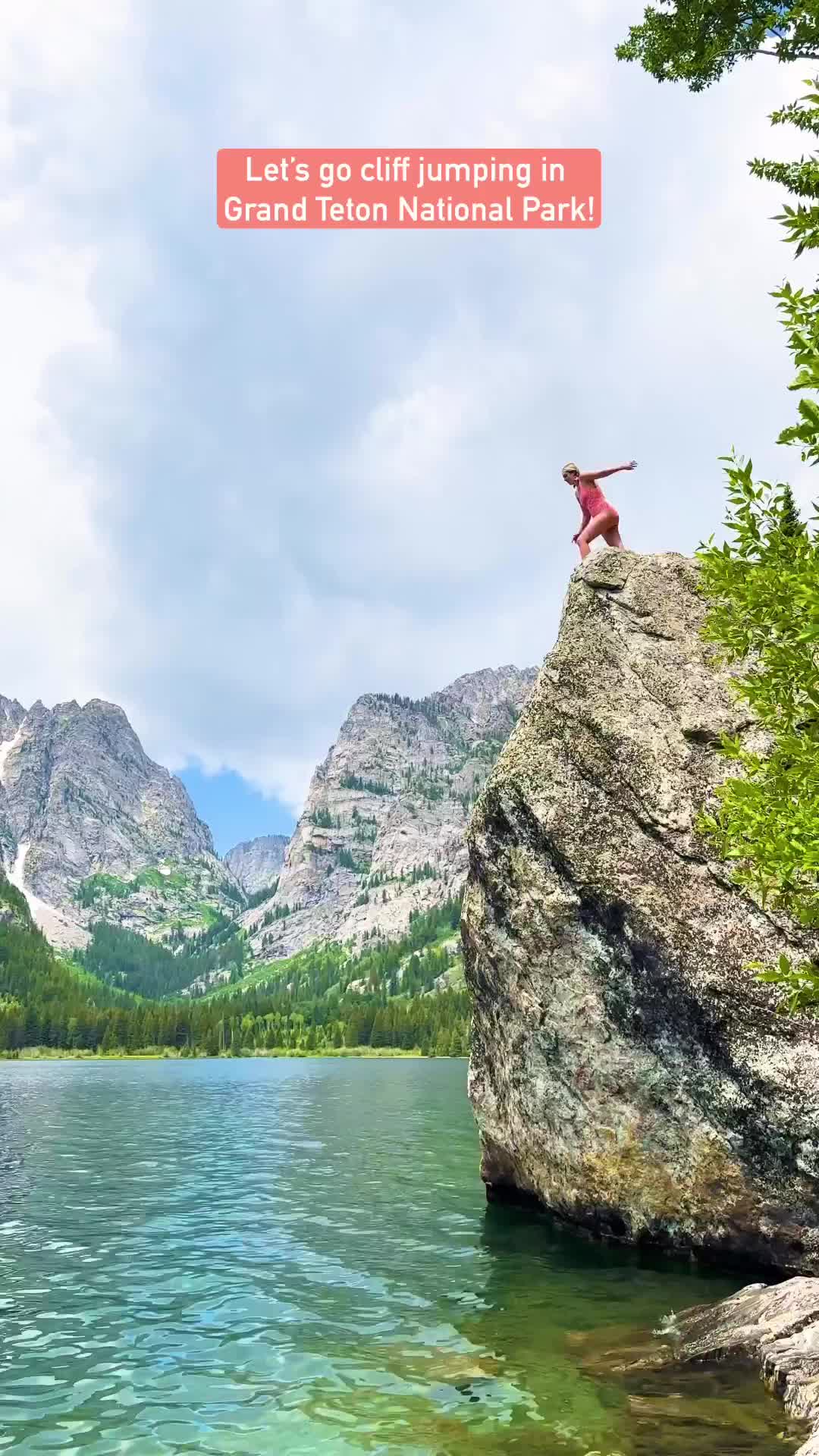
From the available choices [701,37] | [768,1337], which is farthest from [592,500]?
[768,1337]

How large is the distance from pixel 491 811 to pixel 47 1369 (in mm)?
15473

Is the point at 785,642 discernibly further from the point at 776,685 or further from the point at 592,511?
the point at 592,511

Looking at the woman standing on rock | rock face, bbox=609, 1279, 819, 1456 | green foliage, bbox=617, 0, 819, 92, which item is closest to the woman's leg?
the woman standing on rock

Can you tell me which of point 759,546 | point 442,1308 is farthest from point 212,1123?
point 759,546

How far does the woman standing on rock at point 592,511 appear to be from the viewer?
27.7 metres

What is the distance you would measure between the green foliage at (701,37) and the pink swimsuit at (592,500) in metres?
10.7

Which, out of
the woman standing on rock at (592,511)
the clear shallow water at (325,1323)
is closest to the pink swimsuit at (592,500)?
the woman standing on rock at (592,511)

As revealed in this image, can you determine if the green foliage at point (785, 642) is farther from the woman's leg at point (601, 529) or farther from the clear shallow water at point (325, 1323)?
the woman's leg at point (601, 529)

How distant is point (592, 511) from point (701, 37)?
11991 mm

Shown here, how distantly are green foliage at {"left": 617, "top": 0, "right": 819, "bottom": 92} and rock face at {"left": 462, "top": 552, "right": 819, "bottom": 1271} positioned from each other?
11375 millimetres

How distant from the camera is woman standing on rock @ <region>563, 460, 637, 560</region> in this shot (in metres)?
27.7

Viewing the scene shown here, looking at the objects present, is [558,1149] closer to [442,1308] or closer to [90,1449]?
[442,1308]

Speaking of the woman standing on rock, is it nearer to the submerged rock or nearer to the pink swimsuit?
the pink swimsuit

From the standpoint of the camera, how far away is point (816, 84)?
9.81 metres
